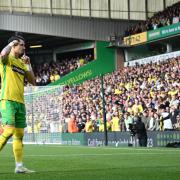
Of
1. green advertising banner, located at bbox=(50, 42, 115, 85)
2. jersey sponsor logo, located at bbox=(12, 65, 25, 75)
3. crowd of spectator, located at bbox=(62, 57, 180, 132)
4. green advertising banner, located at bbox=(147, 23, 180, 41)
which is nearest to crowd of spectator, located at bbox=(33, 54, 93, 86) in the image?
green advertising banner, located at bbox=(50, 42, 115, 85)

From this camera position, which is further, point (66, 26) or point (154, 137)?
point (66, 26)

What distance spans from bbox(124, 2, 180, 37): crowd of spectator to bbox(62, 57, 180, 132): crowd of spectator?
12.5 ft

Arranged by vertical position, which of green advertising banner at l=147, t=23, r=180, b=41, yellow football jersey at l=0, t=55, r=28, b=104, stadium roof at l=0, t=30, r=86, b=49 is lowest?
yellow football jersey at l=0, t=55, r=28, b=104

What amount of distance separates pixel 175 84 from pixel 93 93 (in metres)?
7.83

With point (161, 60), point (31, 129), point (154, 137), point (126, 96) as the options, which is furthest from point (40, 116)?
point (161, 60)

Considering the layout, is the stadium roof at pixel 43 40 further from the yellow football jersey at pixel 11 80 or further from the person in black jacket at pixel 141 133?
the yellow football jersey at pixel 11 80

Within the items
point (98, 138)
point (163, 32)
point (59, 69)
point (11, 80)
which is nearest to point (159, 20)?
point (163, 32)

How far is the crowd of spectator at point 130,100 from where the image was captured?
2788cm

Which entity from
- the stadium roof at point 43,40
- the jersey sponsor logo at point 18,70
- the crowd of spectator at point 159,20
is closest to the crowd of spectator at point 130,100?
the crowd of spectator at point 159,20

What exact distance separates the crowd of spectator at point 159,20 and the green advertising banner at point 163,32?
1.31ft

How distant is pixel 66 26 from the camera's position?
51406 mm

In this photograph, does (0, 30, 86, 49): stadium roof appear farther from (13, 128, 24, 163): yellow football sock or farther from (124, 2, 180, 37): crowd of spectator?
(13, 128, 24, 163): yellow football sock

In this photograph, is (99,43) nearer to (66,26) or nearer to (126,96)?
(66,26)

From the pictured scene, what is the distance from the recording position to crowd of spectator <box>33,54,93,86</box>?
53656 mm
